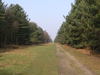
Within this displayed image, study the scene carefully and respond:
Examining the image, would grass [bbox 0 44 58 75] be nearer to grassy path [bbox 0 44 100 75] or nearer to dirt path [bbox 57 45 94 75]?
grassy path [bbox 0 44 100 75]

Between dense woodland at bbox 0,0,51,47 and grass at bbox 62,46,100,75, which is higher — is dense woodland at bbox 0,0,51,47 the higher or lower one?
the higher one

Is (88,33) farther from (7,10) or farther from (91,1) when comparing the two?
(7,10)

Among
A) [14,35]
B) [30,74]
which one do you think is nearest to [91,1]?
[30,74]

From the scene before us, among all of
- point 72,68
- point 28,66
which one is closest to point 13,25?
point 28,66

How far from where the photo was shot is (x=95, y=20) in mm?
28406

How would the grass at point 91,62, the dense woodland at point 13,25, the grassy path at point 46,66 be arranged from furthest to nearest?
the dense woodland at point 13,25 → the grass at point 91,62 → the grassy path at point 46,66

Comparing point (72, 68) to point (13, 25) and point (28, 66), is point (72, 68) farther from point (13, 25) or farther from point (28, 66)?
point (13, 25)

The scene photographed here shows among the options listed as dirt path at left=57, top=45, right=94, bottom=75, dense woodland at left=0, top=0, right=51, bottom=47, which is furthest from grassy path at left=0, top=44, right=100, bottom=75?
dense woodland at left=0, top=0, right=51, bottom=47

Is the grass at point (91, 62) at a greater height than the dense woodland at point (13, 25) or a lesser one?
lesser

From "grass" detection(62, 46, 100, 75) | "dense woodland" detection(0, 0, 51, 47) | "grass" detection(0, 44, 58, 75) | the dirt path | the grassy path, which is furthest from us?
"dense woodland" detection(0, 0, 51, 47)

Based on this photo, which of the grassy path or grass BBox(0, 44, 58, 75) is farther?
the grassy path

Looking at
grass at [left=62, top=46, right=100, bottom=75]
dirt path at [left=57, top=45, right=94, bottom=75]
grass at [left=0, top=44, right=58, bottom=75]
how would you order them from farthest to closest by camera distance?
grass at [left=62, top=46, right=100, bottom=75], grass at [left=0, top=44, right=58, bottom=75], dirt path at [left=57, top=45, right=94, bottom=75]

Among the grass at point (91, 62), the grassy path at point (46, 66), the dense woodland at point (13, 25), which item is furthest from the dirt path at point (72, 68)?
the dense woodland at point (13, 25)

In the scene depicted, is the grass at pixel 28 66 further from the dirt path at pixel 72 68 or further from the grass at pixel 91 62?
the grass at pixel 91 62
